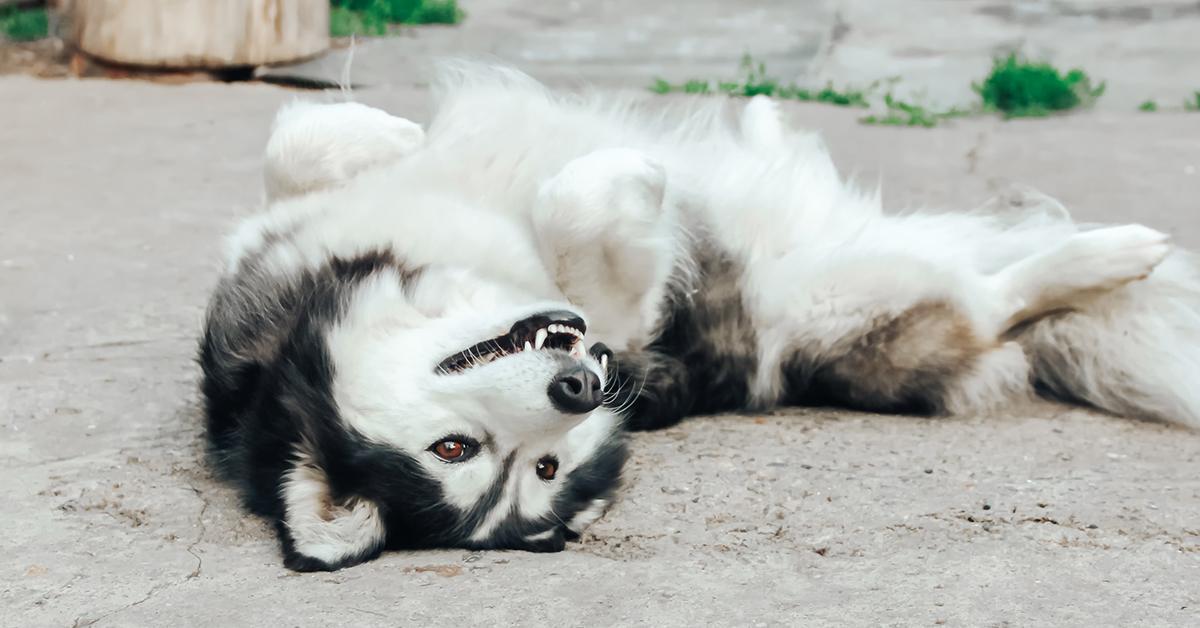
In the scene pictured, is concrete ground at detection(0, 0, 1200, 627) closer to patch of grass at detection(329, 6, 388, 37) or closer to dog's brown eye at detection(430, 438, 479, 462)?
dog's brown eye at detection(430, 438, 479, 462)

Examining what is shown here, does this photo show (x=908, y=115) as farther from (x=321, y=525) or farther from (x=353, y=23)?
(x=321, y=525)

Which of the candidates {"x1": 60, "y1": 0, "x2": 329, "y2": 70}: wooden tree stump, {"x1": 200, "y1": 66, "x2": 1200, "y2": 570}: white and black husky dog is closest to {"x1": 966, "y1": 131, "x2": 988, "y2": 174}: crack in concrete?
{"x1": 200, "y1": 66, "x2": 1200, "y2": 570}: white and black husky dog

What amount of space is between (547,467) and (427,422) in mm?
347

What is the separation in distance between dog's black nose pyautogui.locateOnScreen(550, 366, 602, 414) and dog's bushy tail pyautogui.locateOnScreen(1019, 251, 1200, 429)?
1922 millimetres

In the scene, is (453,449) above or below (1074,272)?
below

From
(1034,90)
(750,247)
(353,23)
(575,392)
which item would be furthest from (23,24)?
(575,392)

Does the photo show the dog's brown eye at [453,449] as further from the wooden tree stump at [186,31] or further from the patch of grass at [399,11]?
the patch of grass at [399,11]

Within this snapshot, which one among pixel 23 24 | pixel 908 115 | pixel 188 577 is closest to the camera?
pixel 188 577

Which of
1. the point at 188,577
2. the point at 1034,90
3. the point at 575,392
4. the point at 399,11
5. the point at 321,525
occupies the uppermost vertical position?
the point at 1034,90

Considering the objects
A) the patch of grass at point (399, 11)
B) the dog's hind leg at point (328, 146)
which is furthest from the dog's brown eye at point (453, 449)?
the patch of grass at point (399, 11)

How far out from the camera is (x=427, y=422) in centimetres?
288

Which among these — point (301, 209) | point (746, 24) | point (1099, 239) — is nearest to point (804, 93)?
point (746, 24)

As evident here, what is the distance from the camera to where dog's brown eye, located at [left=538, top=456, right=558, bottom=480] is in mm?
3068

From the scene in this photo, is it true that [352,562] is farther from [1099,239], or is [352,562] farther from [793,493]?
[1099,239]
